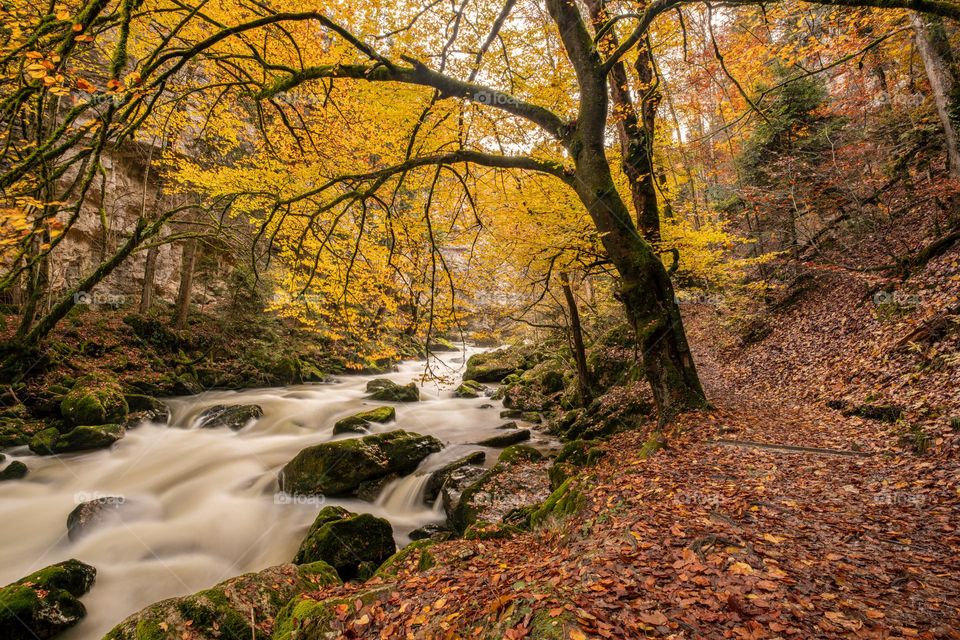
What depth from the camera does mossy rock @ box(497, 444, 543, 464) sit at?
796 centimetres

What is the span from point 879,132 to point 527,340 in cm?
1452

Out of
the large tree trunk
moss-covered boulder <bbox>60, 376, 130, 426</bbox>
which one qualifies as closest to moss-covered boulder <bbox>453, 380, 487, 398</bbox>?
moss-covered boulder <bbox>60, 376, 130, 426</bbox>

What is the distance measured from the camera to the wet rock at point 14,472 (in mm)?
8250

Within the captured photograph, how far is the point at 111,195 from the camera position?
15969 millimetres

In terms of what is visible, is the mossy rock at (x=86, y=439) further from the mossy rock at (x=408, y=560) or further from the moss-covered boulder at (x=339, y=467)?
the mossy rock at (x=408, y=560)

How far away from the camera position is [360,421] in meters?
11.8

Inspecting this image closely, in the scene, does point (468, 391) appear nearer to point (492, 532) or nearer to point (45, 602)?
point (492, 532)

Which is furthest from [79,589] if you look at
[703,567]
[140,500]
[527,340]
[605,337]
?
[527,340]

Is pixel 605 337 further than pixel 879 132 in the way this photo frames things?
Yes

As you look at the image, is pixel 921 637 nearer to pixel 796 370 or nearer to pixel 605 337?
pixel 796 370

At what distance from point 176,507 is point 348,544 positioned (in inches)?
182

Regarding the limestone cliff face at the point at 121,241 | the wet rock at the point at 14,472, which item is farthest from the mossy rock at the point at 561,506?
the limestone cliff face at the point at 121,241

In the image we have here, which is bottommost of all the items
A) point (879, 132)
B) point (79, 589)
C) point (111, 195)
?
point (79, 589)

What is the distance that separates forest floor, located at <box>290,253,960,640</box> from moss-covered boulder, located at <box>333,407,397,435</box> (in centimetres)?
698
